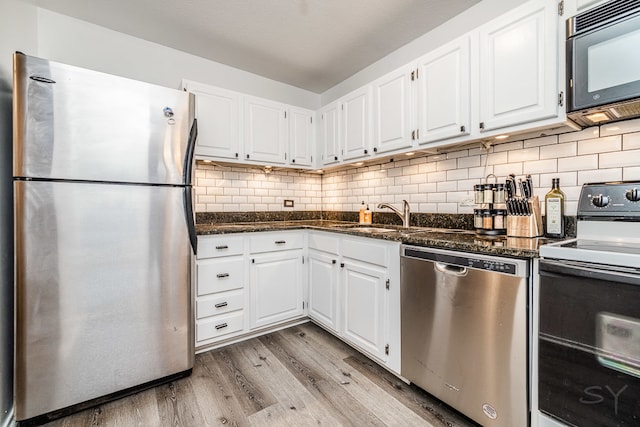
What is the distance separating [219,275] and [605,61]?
2471 mm

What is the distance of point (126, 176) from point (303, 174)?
203cm

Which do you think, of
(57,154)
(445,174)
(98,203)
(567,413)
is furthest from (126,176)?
(567,413)

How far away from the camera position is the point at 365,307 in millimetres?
1982

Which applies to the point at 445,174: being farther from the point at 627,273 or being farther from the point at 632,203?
the point at 627,273

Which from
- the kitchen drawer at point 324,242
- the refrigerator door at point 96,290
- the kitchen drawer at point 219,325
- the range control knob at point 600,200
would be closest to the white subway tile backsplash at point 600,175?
the range control knob at point 600,200

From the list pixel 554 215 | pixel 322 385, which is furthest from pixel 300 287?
pixel 554 215

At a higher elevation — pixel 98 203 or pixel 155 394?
pixel 98 203

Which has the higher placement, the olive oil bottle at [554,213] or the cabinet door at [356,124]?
the cabinet door at [356,124]

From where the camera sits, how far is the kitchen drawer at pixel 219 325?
82.8 inches

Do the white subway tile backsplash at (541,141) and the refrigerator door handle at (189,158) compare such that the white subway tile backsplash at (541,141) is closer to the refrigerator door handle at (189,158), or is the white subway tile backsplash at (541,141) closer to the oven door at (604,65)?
the oven door at (604,65)

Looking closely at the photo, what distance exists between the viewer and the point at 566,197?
1585 mm

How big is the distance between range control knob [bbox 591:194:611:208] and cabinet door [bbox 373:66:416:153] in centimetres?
106

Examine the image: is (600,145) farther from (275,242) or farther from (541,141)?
(275,242)

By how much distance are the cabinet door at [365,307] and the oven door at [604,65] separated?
4.36ft
